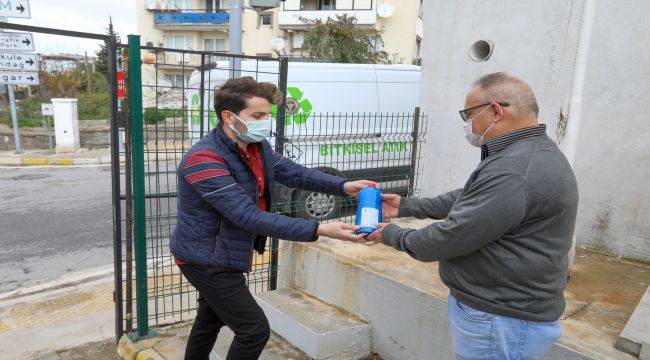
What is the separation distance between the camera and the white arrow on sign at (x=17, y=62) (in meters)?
6.86

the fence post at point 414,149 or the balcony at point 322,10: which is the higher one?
the balcony at point 322,10

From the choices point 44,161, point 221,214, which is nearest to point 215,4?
point 44,161

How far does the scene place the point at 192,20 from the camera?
3128cm

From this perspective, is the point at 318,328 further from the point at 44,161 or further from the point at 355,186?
the point at 44,161

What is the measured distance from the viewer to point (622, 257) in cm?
432

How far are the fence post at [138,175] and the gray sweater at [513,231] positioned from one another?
7.00 feet

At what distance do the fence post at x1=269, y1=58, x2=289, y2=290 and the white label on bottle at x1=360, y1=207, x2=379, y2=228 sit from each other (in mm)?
1573

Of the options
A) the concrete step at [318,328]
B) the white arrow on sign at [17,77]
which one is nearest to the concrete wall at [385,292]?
the concrete step at [318,328]

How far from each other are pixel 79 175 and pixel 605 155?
40.2 ft

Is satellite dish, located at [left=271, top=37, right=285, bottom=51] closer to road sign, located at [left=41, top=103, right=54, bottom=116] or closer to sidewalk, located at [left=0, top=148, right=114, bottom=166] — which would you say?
sidewalk, located at [left=0, top=148, right=114, bottom=166]

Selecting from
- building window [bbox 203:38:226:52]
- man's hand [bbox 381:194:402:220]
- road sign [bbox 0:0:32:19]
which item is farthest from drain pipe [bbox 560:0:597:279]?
building window [bbox 203:38:226:52]

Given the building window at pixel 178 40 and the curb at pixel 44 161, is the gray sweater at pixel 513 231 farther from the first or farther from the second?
the building window at pixel 178 40

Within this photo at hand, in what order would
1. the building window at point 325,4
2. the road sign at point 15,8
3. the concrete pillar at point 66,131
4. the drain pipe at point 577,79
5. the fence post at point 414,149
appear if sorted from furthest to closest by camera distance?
1. the building window at point 325,4
2. the concrete pillar at point 66,131
3. the road sign at point 15,8
4. the fence post at point 414,149
5. the drain pipe at point 577,79

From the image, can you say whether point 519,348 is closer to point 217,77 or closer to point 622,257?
point 622,257
